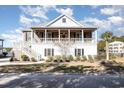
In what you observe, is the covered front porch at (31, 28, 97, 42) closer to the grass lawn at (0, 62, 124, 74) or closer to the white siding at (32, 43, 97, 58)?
the white siding at (32, 43, 97, 58)

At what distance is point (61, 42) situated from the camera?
29.0 meters

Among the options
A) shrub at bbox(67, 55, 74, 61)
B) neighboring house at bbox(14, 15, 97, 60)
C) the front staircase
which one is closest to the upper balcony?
neighboring house at bbox(14, 15, 97, 60)

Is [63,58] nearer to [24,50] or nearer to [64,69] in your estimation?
[24,50]

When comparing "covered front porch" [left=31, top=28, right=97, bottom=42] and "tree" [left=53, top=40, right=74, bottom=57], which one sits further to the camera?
"covered front porch" [left=31, top=28, right=97, bottom=42]

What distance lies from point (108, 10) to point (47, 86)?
40.3 m

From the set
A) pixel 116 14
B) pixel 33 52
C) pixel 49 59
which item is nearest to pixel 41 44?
pixel 33 52

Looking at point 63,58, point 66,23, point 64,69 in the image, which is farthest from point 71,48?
point 64,69

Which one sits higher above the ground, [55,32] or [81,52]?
[55,32]

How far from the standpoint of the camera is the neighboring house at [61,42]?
94.5 ft

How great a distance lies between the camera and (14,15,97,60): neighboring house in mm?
28797

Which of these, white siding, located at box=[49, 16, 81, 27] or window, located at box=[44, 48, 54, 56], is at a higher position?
white siding, located at box=[49, 16, 81, 27]

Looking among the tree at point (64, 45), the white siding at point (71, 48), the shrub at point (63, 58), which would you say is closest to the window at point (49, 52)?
the white siding at point (71, 48)
